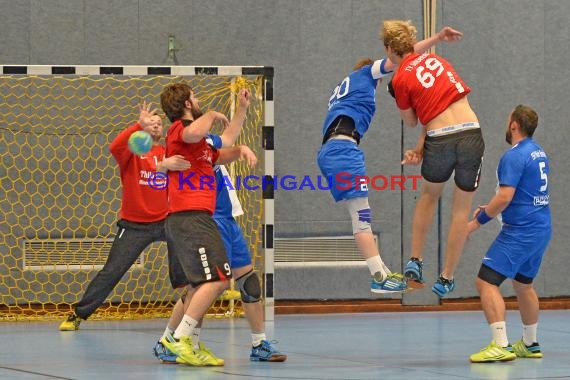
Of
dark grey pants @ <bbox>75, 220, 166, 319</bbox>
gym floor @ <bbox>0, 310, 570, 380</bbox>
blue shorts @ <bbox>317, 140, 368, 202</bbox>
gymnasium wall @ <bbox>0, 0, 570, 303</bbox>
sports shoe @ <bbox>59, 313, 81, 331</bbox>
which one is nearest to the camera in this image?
gym floor @ <bbox>0, 310, 570, 380</bbox>

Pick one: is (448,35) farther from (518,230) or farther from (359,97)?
(518,230)

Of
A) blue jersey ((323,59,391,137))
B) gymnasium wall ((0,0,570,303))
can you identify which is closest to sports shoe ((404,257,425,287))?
blue jersey ((323,59,391,137))

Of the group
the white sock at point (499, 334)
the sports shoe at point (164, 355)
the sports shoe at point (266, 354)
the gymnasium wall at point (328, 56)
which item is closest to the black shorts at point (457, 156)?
the white sock at point (499, 334)

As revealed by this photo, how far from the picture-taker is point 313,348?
9320mm

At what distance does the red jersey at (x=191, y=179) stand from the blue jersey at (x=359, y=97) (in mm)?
1407

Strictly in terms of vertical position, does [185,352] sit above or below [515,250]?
below

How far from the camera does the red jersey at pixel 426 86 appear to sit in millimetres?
8375

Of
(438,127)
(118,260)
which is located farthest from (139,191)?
(438,127)

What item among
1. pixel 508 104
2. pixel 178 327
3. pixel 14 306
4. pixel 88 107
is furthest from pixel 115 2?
pixel 178 327

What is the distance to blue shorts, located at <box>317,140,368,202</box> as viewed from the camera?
877cm

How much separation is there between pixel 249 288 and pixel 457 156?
1921 millimetres

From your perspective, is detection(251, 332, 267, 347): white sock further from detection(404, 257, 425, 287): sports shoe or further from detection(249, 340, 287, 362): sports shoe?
detection(404, 257, 425, 287): sports shoe

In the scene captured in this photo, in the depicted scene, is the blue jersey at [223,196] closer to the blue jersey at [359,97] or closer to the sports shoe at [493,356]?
the blue jersey at [359,97]

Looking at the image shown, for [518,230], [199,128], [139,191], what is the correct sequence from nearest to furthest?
[199,128]
[518,230]
[139,191]
